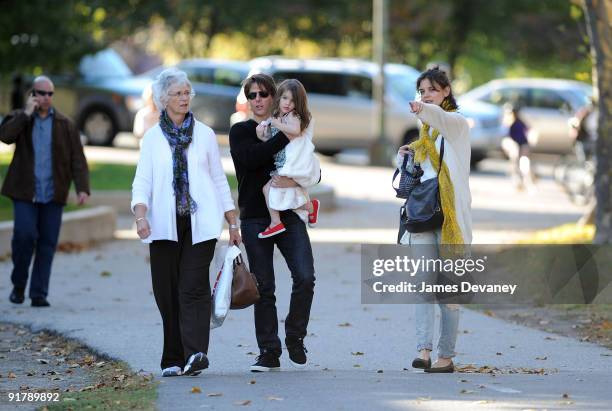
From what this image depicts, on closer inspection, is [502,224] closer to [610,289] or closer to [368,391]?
[610,289]

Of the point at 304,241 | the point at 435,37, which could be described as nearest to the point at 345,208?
the point at 304,241

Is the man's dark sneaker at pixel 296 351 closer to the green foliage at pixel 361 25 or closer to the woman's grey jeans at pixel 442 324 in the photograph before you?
the woman's grey jeans at pixel 442 324

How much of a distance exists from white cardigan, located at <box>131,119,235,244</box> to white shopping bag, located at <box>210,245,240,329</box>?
0.57 ft

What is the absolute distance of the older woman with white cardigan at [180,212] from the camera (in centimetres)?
766

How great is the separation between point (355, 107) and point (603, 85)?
1506cm

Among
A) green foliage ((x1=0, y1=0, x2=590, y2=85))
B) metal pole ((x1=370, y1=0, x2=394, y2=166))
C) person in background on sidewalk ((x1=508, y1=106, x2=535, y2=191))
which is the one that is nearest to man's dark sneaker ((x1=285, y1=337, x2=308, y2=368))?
person in background on sidewalk ((x1=508, y1=106, x2=535, y2=191))

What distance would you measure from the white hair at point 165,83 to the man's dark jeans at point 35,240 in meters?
3.80

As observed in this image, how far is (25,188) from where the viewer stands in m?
11.2

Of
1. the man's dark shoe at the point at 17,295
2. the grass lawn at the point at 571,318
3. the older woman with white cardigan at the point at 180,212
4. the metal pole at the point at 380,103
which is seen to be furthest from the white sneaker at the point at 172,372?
the metal pole at the point at 380,103

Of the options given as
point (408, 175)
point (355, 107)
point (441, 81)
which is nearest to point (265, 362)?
point (408, 175)

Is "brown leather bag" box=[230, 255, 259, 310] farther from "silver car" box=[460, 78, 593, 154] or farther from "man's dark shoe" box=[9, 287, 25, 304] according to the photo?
"silver car" box=[460, 78, 593, 154]

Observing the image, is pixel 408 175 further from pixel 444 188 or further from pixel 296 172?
pixel 296 172

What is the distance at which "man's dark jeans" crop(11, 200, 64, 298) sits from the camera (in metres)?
11.3

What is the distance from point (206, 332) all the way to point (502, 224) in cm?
1074
